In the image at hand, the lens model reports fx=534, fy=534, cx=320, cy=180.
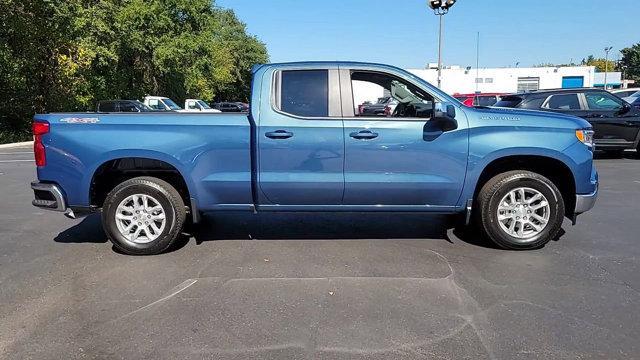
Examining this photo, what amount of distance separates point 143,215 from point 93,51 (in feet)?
74.6

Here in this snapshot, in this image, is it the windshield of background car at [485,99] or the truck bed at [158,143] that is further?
the windshield of background car at [485,99]

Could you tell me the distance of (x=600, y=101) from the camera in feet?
42.6

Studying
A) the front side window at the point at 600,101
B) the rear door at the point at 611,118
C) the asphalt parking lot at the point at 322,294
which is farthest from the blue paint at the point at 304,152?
the front side window at the point at 600,101

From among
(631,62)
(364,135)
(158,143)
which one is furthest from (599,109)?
(631,62)

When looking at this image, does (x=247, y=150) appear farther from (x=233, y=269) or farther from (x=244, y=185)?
(x=233, y=269)

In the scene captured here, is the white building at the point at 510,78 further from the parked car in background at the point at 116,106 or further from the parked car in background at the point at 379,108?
the parked car in background at the point at 379,108

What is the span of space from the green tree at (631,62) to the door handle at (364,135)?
12668 centimetres

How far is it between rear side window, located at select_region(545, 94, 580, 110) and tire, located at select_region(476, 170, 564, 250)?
7.89 metres

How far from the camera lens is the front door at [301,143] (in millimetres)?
5363

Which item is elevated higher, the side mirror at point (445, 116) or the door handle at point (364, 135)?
the side mirror at point (445, 116)

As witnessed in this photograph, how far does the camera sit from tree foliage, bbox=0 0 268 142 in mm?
21891

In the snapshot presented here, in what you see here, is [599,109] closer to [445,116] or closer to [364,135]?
Answer: [445,116]

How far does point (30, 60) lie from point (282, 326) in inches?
884

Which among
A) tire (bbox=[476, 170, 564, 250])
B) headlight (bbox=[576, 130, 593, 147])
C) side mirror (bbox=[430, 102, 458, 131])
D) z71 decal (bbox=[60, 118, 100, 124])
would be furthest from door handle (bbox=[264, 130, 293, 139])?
headlight (bbox=[576, 130, 593, 147])
